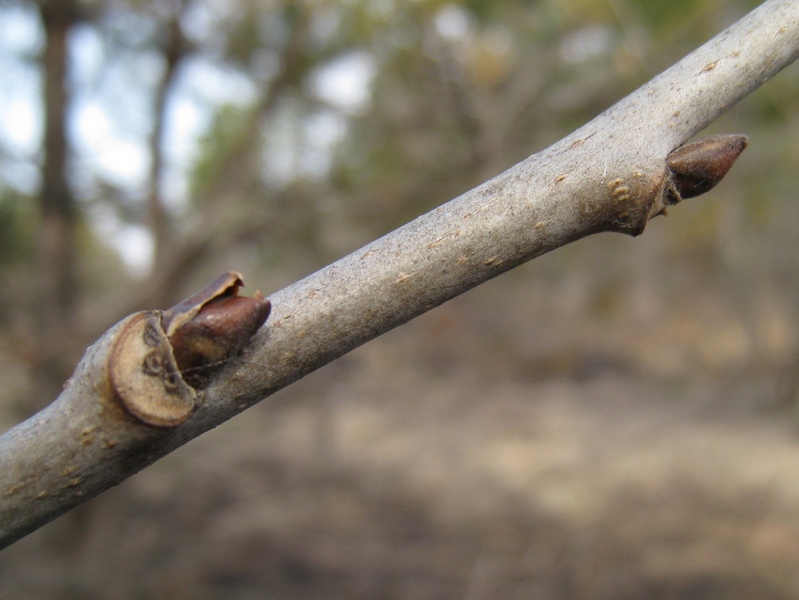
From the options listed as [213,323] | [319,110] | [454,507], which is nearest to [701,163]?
[213,323]

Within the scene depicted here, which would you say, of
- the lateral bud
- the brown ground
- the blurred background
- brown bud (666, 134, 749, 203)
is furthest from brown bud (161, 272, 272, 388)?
the brown ground

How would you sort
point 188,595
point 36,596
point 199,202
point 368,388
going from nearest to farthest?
point 36,596 → point 199,202 → point 188,595 → point 368,388

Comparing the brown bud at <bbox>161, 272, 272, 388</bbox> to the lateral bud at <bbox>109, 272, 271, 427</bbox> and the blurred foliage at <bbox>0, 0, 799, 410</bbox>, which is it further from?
the blurred foliage at <bbox>0, 0, 799, 410</bbox>

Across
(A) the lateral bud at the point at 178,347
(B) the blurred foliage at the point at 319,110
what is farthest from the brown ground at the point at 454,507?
(A) the lateral bud at the point at 178,347

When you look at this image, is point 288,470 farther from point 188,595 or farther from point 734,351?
point 734,351

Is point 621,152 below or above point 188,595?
below

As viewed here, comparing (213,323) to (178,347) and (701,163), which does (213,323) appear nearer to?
(178,347)

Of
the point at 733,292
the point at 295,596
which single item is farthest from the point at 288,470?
the point at 733,292
